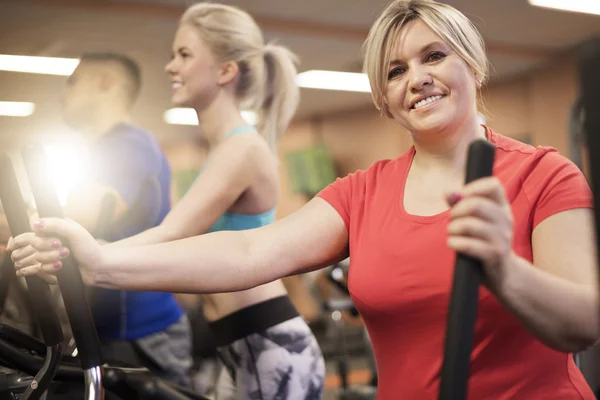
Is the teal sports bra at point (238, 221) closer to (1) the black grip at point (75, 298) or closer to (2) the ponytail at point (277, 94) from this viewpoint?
(2) the ponytail at point (277, 94)

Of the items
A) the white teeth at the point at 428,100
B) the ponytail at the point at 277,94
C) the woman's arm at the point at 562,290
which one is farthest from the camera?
the ponytail at the point at 277,94

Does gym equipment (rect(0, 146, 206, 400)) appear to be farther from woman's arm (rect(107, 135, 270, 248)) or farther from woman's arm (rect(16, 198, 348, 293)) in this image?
woman's arm (rect(107, 135, 270, 248))

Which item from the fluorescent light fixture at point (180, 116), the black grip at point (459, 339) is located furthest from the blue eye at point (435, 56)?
the fluorescent light fixture at point (180, 116)

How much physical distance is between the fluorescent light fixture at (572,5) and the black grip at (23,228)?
582cm

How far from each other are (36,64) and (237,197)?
233 inches

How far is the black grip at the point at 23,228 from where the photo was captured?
1121mm

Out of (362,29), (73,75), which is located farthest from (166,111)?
(73,75)

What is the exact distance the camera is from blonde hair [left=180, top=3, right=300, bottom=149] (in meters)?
2.07

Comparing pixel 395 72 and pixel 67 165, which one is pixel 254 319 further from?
pixel 67 165

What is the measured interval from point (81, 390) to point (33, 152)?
58 centimetres

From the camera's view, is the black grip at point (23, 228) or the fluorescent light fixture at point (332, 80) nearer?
the black grip at point (23, 228)

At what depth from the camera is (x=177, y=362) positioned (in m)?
2.21

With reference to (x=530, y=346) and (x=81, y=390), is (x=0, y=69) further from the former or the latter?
(x=530, y=346)

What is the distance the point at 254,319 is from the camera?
1.84 m
